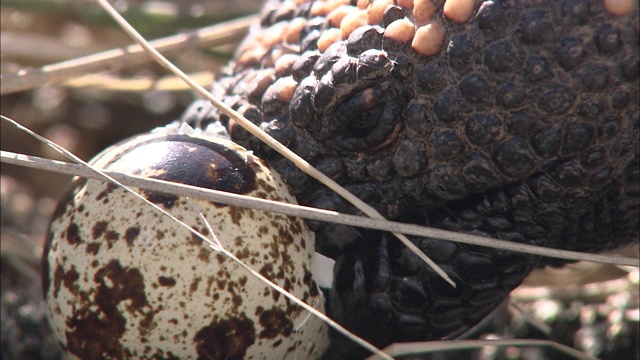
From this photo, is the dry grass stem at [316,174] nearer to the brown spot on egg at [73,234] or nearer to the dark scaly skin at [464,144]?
the dark scaly skin at [464,144]

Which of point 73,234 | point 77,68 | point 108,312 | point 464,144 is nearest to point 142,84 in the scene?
point 77,68

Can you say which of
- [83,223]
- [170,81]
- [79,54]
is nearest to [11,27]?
[79,54]

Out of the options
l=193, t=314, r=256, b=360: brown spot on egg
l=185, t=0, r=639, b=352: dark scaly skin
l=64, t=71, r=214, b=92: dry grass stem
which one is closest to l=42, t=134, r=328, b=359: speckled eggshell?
l=193, t=314, r=256, b=360: brown spot on egg

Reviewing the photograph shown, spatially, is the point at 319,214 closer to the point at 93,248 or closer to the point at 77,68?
the point at 93,248

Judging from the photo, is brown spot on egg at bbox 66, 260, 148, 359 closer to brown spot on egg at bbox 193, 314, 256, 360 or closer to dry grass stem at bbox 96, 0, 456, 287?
brown spot on egg at bbox 193, 314, 256, 360

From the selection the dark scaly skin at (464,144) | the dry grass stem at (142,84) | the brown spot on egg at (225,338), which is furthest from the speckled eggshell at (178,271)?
the dry grass stem at (142,84)

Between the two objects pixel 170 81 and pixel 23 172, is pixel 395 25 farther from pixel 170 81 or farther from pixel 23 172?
pixel 23 172
